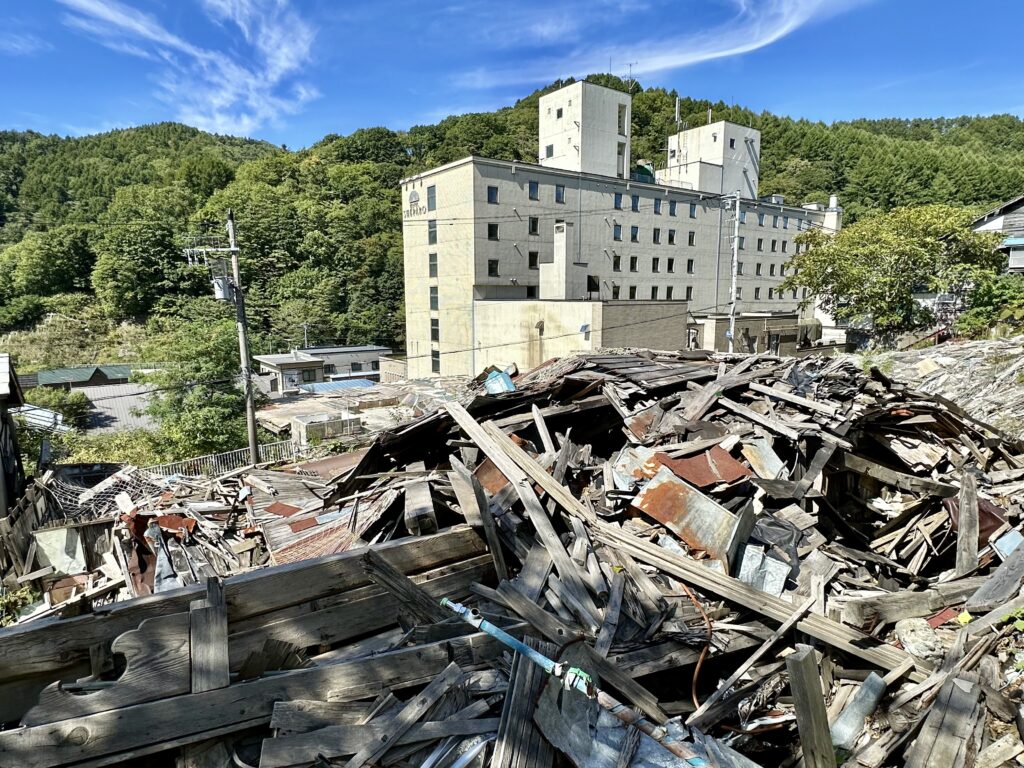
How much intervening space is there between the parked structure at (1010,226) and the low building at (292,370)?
144ft

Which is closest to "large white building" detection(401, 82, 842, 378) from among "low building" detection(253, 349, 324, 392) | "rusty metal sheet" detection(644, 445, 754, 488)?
"low building" detection(253, 349, 324, 392)

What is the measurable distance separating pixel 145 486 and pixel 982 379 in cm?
2055

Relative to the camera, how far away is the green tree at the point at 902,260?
2497 cm

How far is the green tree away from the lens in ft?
81.9

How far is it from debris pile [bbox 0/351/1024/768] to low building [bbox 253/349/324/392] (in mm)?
35754

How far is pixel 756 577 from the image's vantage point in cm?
448

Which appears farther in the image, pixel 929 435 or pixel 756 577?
pixel 929 435

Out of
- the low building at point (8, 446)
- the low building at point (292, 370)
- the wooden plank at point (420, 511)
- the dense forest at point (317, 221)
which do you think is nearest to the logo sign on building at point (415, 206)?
the low building at point (292, 370)

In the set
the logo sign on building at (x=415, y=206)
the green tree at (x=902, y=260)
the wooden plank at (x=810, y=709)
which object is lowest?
the wooden plank at (x=810, y=709)

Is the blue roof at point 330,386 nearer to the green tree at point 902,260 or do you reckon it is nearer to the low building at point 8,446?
the low building at point 8,446

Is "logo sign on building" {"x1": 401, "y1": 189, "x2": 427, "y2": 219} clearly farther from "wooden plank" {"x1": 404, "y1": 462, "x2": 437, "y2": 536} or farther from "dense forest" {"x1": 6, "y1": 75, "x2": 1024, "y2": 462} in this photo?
"wooden plank" {"x1": 404, "y1": 462, "x2": 437, "y2": 536}

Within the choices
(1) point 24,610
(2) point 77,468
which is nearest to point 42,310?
(2) point 77,468

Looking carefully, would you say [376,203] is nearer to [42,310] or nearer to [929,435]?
[42,310]

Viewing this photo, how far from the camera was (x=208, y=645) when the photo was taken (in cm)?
268
